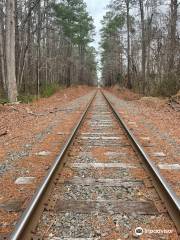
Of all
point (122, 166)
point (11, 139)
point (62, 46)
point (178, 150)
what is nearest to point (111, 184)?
point (122, 166)

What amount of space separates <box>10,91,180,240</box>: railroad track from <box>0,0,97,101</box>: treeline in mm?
11788

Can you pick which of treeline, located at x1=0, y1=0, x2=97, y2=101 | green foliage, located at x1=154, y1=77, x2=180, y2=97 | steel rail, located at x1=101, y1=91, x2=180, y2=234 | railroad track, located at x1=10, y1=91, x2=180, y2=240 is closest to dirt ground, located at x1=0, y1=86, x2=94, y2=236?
railroad track, located at x1=10, y1=91, x2=180, y2=240

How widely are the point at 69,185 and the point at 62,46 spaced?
49.2m

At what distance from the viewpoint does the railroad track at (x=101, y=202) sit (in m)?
3.63

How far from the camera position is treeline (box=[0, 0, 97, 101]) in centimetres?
1736

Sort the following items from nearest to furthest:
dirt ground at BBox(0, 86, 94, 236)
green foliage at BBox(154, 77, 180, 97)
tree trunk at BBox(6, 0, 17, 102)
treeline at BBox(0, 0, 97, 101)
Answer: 1. dirt ground at BBox(0, 86, 94, 236)
2. tree trunk at BBox(6, 0, 17, 102)
3. treeline at BBox(0, 0, 97, 101)
4. green foliage at BBox(154, 77, 180, 97)

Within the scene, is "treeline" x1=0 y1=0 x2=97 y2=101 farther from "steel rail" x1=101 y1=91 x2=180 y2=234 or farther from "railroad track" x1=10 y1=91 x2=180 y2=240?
"steel rail" x1=101 y1=91 x2=180 y2=234

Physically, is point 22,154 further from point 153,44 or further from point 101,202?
point 153,44

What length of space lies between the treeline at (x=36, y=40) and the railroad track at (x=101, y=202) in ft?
38.7

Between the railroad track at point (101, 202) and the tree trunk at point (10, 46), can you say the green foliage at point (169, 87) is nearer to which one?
the tree trunk at point (10, 46)

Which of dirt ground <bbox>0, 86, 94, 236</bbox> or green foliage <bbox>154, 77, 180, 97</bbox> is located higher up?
green foliage <bbox>154, 77, 180, 97</bbox>

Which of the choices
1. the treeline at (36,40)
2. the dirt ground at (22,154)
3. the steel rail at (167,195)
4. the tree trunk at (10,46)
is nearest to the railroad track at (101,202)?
the steel rail at (167,195)

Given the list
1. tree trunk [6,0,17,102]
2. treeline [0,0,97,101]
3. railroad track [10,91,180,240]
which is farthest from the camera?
treeline [0,0,97,101]

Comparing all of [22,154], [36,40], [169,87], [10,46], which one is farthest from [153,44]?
[22,154]
